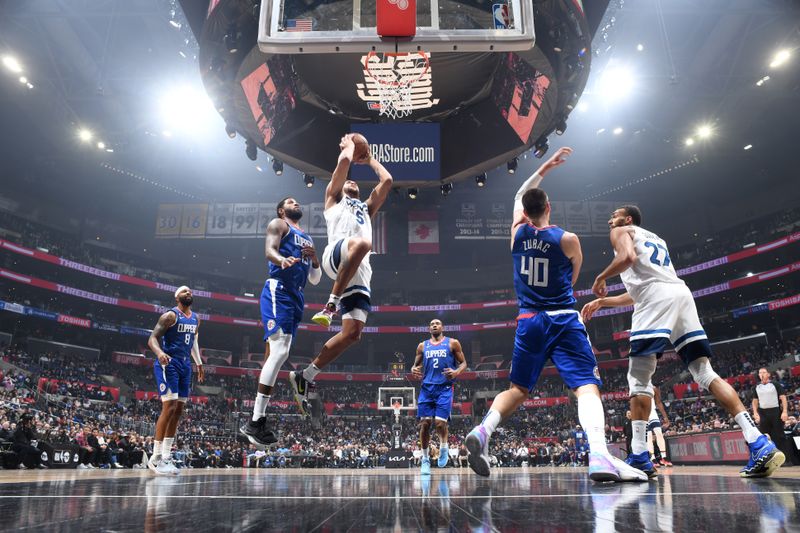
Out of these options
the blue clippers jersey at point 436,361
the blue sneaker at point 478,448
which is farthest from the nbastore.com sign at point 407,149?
the blue sneaker at point 478,448

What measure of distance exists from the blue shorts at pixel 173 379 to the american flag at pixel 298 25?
4426mm

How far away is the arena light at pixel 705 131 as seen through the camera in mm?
25016

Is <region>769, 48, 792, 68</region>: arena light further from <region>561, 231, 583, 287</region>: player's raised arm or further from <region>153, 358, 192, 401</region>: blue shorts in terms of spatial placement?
<region>153, 358, 192, 401</region>: blue shorts

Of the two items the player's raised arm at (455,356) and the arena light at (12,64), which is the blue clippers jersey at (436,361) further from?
the arena light at (12,64)

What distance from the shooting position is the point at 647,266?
4344 mm

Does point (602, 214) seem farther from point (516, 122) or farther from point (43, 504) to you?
point (43, 504)

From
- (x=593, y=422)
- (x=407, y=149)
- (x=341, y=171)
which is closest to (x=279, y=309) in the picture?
(x=341, y=171)

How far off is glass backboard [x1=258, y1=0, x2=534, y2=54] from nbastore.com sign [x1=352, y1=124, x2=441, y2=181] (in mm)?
4407

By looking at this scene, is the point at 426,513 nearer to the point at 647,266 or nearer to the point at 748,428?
the point at 748,428

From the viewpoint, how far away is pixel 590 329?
119 feet

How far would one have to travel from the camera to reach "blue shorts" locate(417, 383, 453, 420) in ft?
25.6

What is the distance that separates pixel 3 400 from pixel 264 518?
63.9ft

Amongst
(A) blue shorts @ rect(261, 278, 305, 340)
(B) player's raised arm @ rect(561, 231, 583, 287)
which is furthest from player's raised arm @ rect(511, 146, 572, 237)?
(A) blue shorts @ rect(261, 278, 305, 340)

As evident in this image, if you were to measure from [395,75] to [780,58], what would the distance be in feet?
64.7
